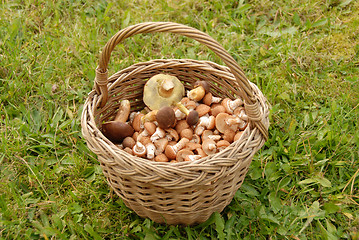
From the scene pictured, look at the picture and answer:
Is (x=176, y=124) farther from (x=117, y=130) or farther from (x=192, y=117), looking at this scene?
(x=117, y=130)

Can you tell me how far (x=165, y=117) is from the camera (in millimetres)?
2191

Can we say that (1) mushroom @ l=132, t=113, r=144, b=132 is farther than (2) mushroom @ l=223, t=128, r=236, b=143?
Yes

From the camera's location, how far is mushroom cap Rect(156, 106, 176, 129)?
219 centimetres

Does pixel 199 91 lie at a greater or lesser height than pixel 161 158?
greater

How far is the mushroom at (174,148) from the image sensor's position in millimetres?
2152

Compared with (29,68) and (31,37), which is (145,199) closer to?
(29,68)

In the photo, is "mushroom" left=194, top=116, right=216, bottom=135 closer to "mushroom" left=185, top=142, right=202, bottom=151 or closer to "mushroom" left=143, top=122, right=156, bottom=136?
"mushroom" left=185, top=142, right=202, bottom=151

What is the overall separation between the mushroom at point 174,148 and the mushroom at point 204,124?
16 centimetres

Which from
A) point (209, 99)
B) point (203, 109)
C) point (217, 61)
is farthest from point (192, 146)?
point (217, 61)

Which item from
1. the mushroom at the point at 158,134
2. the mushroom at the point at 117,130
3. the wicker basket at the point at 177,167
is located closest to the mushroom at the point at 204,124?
the mushroom at the point at 158,134

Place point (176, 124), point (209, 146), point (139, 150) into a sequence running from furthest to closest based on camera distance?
point (176, 124)
point (139, 150)
point (209, 146)

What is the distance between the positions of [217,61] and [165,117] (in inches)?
51.4

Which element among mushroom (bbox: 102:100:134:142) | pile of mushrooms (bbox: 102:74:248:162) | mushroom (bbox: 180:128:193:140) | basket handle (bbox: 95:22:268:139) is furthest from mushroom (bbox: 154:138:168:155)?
basket handle (bbox: 95:22:268:139)

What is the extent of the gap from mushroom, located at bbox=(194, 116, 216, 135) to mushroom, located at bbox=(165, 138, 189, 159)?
16 cm
